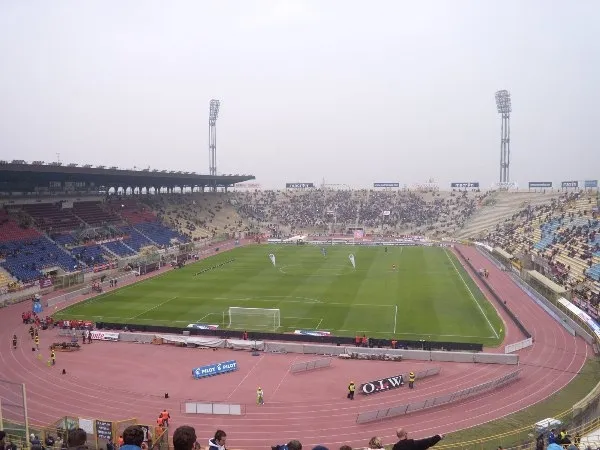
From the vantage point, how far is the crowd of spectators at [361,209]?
106188 millimetres

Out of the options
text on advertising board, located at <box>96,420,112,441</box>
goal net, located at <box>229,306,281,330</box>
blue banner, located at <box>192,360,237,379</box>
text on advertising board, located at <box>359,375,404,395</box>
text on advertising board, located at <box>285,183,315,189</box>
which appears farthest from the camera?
text on advertising board, located at <box>285,183,315,189</box>

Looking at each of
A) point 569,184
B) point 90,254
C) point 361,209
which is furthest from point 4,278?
point 569,184

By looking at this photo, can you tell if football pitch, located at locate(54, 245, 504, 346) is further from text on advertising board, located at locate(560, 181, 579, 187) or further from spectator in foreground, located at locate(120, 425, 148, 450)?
text on advertising board, located at locate(560, 181, 579, 187)

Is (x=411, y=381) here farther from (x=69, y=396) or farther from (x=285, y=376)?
(x=69, y=396)

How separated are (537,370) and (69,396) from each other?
23053 mm

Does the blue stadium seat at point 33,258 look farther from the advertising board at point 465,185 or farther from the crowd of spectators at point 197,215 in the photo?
the advertising board at point 465,185

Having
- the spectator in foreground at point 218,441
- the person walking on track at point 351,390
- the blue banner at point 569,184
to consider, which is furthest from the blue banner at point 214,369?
the blue banner at point 569,184

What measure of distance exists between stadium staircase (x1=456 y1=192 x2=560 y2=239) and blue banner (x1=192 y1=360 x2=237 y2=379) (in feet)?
232

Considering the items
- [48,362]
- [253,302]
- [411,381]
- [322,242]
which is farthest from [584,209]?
[48,362]

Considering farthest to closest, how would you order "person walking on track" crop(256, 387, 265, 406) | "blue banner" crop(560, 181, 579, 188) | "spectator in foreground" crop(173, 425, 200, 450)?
1. "blue banner" crop(560, 181, 579, 188)
2. "person walking on track" crop(256, 387, 265, 406)
3. "spectator in foreground" crop(173, 425, 200, 450)

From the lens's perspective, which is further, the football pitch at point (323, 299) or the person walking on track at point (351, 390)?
the football pitch at point (323, 299)

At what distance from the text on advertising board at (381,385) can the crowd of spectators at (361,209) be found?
253 feet

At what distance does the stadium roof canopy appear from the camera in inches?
2041

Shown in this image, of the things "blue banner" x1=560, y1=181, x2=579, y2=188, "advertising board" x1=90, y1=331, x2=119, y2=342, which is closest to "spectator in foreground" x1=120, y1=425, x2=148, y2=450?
"advertising board" x1=90, y1=331, x2=119, y2=342
